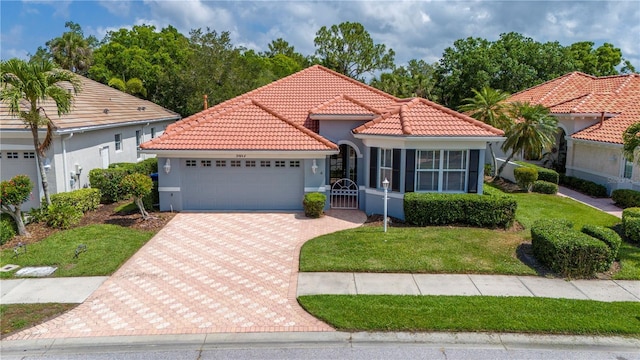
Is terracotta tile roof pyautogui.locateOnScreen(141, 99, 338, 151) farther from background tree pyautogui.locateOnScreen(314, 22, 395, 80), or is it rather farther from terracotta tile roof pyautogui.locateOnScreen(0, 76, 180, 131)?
background tree pyautogui.locateOnScreen(314, 22, 395, 80)

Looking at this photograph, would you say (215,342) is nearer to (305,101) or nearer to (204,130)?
(204,130)

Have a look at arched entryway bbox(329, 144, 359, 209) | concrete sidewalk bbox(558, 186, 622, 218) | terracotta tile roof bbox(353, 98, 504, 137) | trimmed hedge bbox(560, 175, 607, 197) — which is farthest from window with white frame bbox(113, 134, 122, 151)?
trimmed hedge bbox(560, 175, 607, 197)

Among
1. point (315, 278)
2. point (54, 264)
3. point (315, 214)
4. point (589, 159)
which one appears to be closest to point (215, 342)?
point (315, 278)

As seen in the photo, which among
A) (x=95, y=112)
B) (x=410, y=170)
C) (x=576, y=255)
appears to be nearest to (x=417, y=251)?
(x=576, y=255)

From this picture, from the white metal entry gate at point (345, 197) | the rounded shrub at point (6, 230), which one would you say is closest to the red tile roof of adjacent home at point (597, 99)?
the white metal entry gate at point (345, 197)

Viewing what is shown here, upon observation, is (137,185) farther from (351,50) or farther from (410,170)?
(351,50)

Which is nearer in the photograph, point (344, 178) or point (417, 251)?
point (417, 251)

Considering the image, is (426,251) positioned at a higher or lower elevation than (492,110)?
lower
